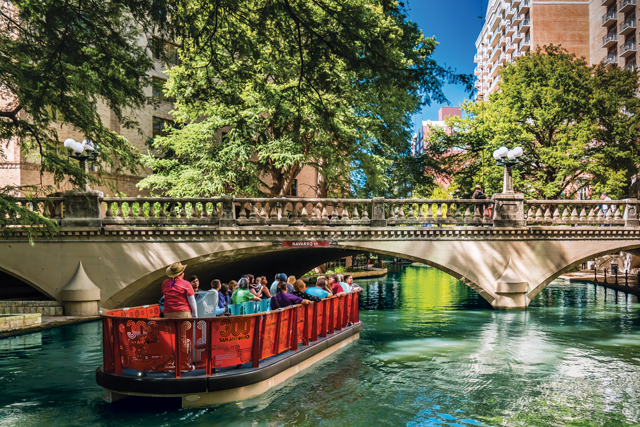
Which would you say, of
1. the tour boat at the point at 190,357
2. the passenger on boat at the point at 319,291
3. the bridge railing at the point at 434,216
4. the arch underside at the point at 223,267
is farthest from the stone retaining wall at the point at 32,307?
the bridge railing at the point at 434,216

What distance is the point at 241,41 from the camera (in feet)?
32.0

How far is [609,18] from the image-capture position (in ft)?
155

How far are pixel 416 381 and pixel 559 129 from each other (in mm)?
22405

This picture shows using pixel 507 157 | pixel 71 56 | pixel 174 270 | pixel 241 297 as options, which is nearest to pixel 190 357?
pixel 174 270

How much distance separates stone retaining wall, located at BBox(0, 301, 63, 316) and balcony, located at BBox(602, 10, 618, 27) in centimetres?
5017

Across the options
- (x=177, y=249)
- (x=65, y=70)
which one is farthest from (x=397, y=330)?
(x=65, y=70)

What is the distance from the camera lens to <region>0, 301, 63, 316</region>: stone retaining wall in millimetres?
16750

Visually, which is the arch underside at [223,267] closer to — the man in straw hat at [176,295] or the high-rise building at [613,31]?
the man in straw hat at [176,295]

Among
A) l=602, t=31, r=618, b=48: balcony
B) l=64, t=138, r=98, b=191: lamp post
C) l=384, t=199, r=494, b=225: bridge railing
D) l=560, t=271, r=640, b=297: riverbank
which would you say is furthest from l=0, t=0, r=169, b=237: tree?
l=602, t=31, r=618, b=48: balcony

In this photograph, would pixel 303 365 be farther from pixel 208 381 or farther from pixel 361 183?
pixel 361 183

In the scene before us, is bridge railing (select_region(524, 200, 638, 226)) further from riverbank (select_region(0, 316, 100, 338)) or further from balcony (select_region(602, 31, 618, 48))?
balcony (select_region(602, 31, 618, 48))

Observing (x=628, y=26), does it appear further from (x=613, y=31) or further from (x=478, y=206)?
(x=478, y=206)

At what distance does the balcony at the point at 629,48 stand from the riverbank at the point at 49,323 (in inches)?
1813

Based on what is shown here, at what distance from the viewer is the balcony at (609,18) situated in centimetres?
4684
